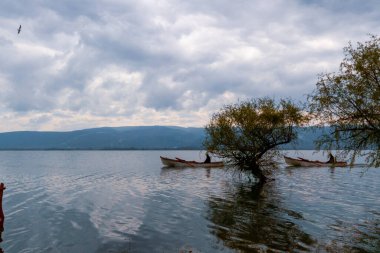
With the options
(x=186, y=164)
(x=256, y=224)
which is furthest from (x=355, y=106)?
(x=186, y=164)

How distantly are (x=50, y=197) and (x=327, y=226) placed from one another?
28.9 m

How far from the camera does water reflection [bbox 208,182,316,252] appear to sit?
19.8 meters

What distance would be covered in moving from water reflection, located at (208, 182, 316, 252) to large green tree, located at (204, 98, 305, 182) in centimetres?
766

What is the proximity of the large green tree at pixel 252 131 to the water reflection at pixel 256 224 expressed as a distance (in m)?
7.66

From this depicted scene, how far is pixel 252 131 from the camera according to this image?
1756 inches

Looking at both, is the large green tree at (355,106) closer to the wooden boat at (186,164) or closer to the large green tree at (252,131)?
the large green tree at (252,131)

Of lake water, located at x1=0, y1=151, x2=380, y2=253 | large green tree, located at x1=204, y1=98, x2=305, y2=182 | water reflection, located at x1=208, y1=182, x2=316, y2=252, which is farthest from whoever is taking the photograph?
large green tree, located at x1=204, y1=98, x2=305, y2=182

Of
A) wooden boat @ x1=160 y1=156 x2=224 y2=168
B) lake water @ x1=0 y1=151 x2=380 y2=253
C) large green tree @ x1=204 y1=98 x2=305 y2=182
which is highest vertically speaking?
large green tree @ x1=204 y1=98 x2=305 y2=182

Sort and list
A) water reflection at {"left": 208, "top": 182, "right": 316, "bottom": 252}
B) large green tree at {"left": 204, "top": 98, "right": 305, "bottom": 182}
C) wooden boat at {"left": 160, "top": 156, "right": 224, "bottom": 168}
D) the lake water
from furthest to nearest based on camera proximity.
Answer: wooden boat at {"left": 160, "top": 156, "right": 224, "bottom": 168} → large green tree at {"left": 204, "top": 98, "right": 305, "bottom": 182} → the lake water → water reflection at {"left": 208, "top": 182, "right": 316, "bottom": 252}

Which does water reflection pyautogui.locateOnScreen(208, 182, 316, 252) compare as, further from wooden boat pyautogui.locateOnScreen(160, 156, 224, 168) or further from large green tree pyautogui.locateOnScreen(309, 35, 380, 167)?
wooden boat pyautogui.locateOnScreen(160, 156, 224, 168)

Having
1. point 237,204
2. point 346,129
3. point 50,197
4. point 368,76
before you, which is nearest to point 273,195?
point 237,204

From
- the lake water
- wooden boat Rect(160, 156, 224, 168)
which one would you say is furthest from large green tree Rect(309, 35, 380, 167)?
wooden boat Rect(160, 156, 224, 168)

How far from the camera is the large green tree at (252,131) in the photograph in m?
43.7

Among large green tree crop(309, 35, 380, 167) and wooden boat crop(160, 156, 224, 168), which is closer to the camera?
large green tree crop(309, 35, 380, 167)
